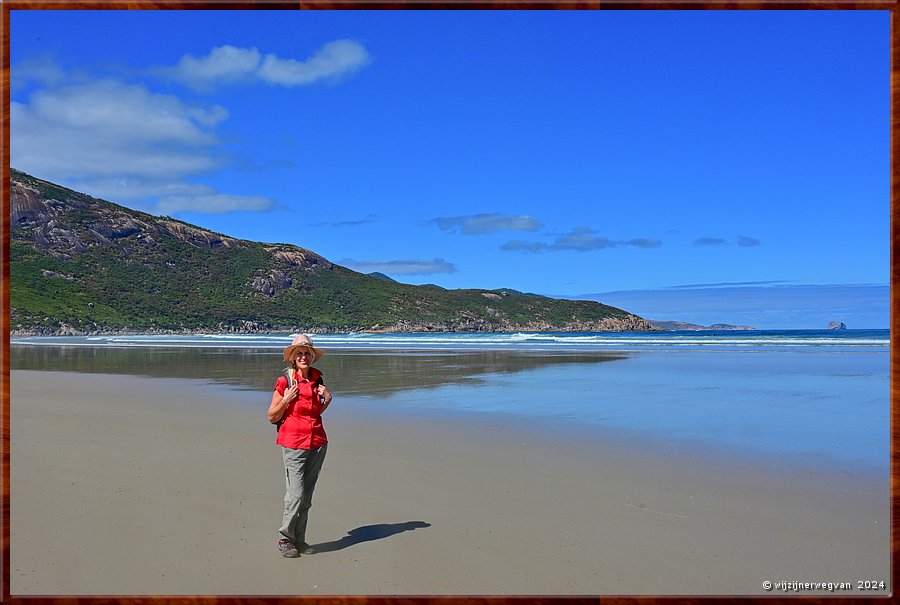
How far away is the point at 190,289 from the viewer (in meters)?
97.2

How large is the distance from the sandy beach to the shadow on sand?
0.02m

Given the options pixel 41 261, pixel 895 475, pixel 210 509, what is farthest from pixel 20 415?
pixel 41 261

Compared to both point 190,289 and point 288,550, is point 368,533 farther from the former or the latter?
point 190,289

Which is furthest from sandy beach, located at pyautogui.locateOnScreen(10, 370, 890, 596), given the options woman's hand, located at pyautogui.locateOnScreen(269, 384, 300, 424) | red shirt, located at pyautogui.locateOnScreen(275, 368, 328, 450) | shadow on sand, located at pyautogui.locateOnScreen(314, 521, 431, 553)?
woman's hand, located at pyautogui.locateOnScreen(269, 384, 300, 424)

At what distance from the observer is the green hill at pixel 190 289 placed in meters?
79.6

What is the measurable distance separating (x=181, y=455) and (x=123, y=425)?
9.18ft

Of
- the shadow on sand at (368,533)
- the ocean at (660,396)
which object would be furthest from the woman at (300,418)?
the ocean at (660,396)

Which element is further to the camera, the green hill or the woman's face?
the green hill

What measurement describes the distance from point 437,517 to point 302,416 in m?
1.53

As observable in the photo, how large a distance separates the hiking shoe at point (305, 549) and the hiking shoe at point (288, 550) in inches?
1.3

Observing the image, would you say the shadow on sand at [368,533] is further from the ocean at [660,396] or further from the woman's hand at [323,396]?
the ocean at [660,396]

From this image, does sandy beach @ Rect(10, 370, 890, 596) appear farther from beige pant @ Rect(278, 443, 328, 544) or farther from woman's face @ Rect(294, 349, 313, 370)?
woman's face @ Rect(294, 349, 313, 370)

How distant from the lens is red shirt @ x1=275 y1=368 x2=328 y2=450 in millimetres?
4871

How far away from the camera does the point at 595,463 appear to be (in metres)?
7.71
